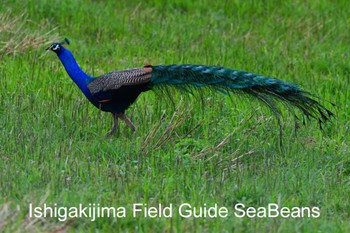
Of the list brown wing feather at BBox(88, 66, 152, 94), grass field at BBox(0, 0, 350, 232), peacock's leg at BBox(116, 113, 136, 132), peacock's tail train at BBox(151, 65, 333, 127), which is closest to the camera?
grass field at BBox(0, 0, 350, 232)

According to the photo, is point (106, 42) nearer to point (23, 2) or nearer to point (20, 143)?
point (23, 2)

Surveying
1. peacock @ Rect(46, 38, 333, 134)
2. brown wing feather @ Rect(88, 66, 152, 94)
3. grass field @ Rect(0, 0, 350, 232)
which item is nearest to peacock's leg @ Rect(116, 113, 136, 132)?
peacock @ Rect(46, 38, 333, 134)

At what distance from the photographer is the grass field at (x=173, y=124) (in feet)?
19.7

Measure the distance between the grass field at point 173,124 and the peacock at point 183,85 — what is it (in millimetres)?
250

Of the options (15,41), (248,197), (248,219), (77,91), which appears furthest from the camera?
(15,41)

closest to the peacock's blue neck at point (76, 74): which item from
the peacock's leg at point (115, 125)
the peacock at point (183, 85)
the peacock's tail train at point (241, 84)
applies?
the peacock at point (183, 85)

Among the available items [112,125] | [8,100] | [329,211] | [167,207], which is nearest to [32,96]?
[8,100]

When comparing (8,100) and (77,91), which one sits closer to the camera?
(8,100)

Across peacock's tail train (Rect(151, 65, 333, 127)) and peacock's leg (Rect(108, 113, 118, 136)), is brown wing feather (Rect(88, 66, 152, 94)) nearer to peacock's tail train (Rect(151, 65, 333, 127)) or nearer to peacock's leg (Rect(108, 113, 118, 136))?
peacock's tail train (Rect(151, 65, 333, 127))

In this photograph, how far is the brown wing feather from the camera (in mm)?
7488

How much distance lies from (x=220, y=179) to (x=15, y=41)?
4.47 meters

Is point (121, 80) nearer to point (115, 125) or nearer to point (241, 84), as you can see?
point (115, 125)

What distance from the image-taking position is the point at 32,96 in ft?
27.1

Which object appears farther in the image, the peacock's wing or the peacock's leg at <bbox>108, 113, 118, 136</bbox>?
the peacock's leg at <bbox>108, 113, 118, 136</bbox>
